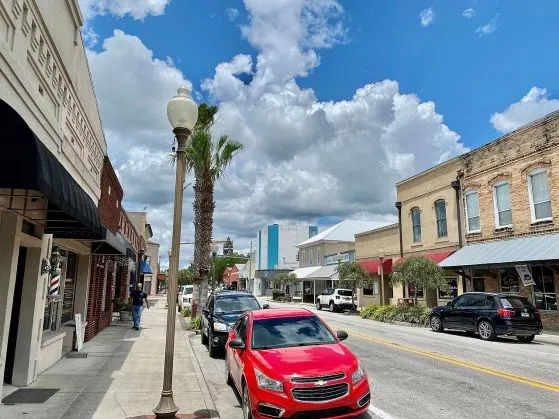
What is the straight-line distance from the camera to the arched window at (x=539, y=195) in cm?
1970

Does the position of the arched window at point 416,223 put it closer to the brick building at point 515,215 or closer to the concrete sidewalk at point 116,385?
the brick building at point 515,215

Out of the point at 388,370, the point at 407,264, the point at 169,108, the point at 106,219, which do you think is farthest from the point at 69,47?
the point at 407,264

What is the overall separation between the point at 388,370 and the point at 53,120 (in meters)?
8.57

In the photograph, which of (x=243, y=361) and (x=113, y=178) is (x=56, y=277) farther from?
(x=113, y=178)

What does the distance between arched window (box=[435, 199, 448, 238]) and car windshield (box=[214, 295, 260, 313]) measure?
15693 millimetres

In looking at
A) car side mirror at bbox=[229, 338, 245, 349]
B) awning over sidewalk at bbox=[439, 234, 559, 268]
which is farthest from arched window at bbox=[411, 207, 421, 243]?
car side mirror at bbox=[229, 338, 245, 349]

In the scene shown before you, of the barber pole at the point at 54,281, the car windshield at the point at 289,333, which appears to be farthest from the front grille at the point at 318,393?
the barber pole at the point at 54,281

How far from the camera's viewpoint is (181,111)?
694cm

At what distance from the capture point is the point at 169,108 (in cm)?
→ 698

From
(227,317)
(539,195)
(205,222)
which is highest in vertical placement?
(539,195)

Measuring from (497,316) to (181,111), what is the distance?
13.6m

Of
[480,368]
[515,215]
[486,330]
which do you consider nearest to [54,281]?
[480,368]

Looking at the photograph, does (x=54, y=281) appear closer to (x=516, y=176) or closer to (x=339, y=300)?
(x=516, y=176)

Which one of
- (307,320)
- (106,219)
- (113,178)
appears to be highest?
(113,178)
